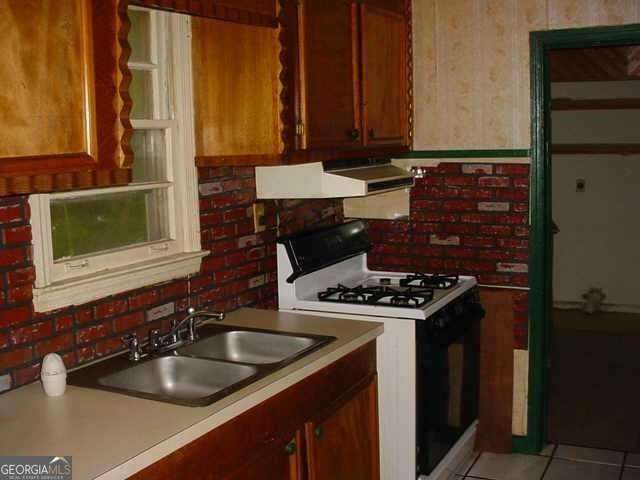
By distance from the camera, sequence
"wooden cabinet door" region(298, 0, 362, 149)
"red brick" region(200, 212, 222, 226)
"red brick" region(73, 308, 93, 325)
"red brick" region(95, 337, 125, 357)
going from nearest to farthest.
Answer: "red brick" region(73, 308, 93, 325), "red brick" region(95, 337, 125, 357), "wooden cabinet door" region(298, 0, 362, 149), "red brick" region(200, 212, 222, 226)

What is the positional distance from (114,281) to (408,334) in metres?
1.26

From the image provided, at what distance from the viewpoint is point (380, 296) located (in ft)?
12.3

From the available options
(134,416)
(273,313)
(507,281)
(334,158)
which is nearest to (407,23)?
(334,158)

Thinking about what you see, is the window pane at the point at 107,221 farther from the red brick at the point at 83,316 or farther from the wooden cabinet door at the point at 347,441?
the wooden cabinet door at the point at 347,441

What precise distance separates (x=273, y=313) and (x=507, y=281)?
57.2 inches

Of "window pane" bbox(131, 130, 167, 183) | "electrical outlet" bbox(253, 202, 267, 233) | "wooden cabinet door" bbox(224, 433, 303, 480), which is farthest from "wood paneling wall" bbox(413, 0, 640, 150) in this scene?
"wooden cabinet door" bbox(224, 433, 303, 480)

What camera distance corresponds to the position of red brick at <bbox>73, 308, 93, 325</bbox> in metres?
2.70

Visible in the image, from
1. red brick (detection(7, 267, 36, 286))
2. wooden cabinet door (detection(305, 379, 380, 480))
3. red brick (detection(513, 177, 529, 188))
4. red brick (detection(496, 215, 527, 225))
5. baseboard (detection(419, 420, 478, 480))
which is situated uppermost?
red brick (detection(513, 177, 529, 188))

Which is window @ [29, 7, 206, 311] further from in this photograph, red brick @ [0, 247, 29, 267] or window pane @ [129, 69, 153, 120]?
red brick @ [0, 247, 29, 267]

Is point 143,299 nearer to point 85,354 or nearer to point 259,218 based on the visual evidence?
point 85,354

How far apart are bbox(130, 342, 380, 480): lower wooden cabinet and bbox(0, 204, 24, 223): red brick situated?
34.5 inches

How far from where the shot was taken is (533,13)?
4098 mm

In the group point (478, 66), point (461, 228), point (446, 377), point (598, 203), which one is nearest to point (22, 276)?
point (446, 377)

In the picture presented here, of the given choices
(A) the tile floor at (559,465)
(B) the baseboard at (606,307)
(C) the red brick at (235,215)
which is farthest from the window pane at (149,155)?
(B) the baseboard at (606,307)
